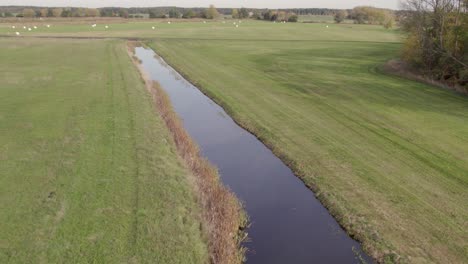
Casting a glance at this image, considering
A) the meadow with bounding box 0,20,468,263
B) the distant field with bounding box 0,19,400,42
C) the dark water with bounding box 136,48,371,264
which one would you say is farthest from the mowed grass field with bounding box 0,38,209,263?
the distant field with bounding box 0,19,400,42

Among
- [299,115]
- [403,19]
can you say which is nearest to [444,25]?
[403,19]

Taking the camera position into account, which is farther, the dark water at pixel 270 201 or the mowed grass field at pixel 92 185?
the dark water at pixel 270 201

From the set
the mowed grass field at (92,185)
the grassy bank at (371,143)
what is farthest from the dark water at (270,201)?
the mowed grass field at (92,185)

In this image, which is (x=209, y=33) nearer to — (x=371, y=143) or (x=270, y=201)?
(x=371, y=143)

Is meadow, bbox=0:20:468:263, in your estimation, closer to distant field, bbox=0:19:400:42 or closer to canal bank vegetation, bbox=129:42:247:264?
canal bank vegetation, bbox=129:42:247:264

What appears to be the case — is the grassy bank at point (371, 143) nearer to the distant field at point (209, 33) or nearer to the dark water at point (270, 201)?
the dark water at point (270, 201)
